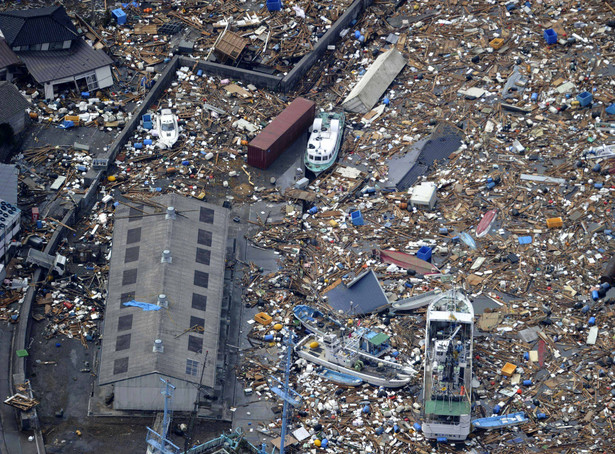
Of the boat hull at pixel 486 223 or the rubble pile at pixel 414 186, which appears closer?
the rubble pile at pixel 414 186

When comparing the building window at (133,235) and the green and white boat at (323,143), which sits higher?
the green and white boat at (323,143)

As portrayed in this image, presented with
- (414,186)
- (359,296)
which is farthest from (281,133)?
(359,296)

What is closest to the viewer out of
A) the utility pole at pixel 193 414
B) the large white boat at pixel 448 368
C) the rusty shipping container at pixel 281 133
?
the large white boat at pixel 448 368

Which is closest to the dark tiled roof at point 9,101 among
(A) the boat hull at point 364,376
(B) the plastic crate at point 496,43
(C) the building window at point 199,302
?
(C) the building window at point 199,302

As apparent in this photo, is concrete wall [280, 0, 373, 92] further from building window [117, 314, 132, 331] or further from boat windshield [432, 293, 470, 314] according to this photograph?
building window [117, 314, 132, 331]

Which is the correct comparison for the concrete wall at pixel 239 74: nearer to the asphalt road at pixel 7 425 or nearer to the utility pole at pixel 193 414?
the utility pole at pixel 193 414

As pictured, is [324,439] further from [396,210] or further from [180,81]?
[180,81]

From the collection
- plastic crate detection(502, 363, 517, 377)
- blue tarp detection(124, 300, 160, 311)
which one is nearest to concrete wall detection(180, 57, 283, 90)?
blue tarp detection(124, 300, 160, 311)
